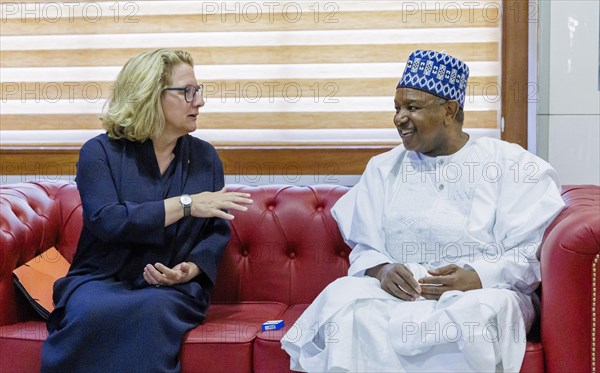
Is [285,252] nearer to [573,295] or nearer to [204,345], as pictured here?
[204,345]

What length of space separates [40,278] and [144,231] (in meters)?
0.55

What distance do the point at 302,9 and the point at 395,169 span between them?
105cm

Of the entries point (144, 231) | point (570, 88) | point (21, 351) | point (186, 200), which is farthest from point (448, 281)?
point (21, 351)

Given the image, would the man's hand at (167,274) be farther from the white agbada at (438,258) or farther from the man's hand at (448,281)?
the man's hand at (448,281)

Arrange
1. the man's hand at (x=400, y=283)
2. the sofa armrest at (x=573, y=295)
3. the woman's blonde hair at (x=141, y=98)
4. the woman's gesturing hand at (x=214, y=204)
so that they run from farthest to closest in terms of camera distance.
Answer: the woman's blonde hair at (x=141, y=98) < the woman's gesturing hand at (x=214, y=204) < the man's hand at (x=400, y=283) < the sofa armrest at (x=573, y=295)

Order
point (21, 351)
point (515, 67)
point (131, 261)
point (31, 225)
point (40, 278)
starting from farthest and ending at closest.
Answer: point (515, 67), point (31, 225), point (40, 278), point (131, 261), point (21, 351)

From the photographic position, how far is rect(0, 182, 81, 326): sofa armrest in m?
3.00

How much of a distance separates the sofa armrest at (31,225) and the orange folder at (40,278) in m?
0.03

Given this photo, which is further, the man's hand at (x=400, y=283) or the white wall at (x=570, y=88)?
the white wall at (x=570, y=88)

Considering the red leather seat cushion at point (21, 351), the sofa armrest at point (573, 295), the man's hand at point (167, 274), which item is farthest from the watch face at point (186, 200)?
the sofa armrest at point (573, 295)

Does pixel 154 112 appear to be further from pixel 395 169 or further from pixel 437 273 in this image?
pixel 437 273

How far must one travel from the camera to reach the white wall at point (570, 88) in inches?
136

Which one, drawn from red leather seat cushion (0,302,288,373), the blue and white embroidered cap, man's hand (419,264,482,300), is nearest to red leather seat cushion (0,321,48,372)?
red leather seat cushion (0,302,288,373)

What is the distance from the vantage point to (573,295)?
2441 millimetres
